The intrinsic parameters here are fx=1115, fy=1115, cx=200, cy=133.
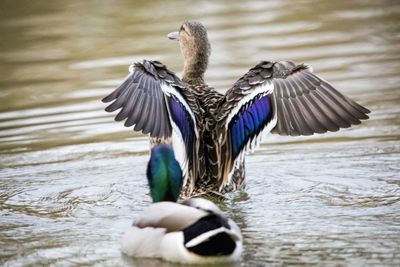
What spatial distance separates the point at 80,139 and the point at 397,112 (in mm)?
3059

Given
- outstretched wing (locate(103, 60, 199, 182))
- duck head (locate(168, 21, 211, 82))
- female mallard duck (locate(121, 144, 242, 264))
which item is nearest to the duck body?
female mallard duck (locate(121, 144, 242, 264))

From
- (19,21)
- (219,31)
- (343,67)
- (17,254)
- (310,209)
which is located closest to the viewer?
(17,254)

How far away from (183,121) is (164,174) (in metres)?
1.23

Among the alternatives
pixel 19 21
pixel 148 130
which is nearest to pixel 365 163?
pixel 148 130

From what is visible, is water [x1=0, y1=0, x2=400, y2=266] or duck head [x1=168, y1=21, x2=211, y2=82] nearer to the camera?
water [x1=0, y1=0, x2=400, y2=266]

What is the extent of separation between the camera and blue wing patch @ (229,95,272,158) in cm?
854

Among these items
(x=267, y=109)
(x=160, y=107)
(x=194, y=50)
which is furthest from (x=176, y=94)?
(x=194, y=50)

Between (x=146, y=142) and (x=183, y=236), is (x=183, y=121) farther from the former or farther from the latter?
A: (x=146, y=142)

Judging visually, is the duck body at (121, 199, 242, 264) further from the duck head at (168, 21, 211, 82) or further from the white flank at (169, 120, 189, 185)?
the duck head at (168, 21, 211, 82)

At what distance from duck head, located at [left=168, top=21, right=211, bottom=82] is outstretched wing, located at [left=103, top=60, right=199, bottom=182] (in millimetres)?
1066

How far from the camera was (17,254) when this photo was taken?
7.22 meters

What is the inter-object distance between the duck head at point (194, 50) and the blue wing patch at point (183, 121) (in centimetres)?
109

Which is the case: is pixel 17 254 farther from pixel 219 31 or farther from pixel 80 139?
pixel 219 31

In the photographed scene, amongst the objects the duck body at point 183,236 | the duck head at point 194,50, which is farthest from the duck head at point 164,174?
the duck head at point 194,50
